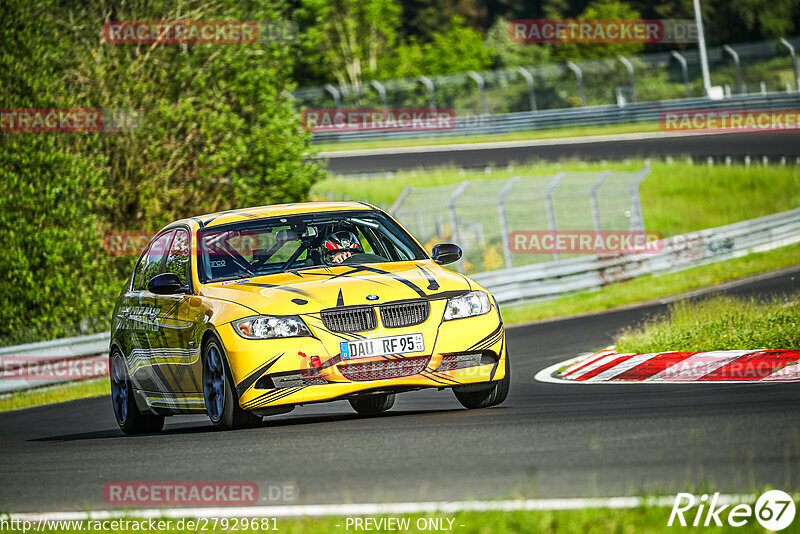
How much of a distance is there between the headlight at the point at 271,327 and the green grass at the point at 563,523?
3.59 metres

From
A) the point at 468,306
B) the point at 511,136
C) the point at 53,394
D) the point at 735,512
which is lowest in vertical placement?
the point at 53,394

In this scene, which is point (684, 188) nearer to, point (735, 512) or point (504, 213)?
point (504, 213)

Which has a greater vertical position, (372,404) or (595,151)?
(372,404)

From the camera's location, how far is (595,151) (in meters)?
45.1

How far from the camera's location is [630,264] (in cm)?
2652

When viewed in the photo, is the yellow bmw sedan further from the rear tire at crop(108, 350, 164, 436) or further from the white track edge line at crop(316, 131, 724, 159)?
the white track edge line at crop(316, 131, 724, 159)

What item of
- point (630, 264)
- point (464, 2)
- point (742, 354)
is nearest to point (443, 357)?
point (742, 354)

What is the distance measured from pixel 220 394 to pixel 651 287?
17251mm

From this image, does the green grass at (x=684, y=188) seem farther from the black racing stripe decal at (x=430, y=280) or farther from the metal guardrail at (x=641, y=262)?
the black racing stripe decal at (x=430, y=280)

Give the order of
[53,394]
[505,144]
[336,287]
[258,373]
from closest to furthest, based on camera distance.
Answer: [258,373] < [336,287] < [53,394] < [505,144]

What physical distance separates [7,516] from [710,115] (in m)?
44.3

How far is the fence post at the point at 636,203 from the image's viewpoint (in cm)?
2597

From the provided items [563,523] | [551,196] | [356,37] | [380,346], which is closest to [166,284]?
[380,346]

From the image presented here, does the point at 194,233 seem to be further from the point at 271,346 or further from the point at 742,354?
the point at 742,354
